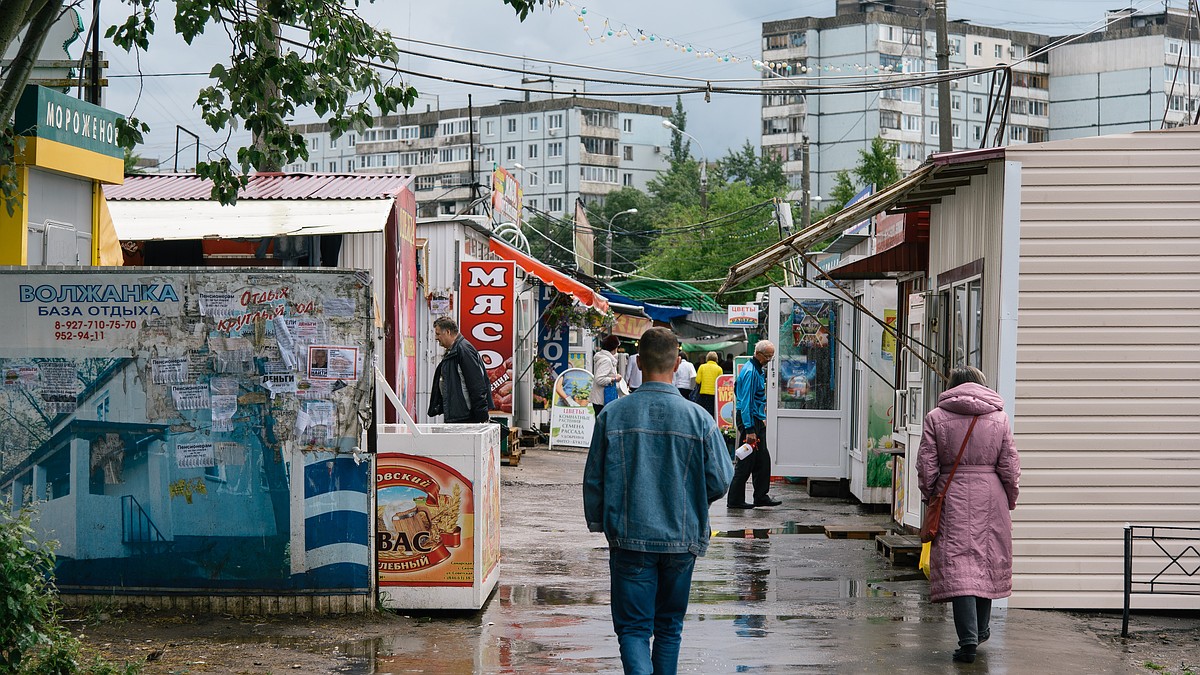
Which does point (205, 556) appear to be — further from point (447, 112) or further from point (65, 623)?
point (447, 112)

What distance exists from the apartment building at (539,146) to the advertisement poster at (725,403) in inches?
3162

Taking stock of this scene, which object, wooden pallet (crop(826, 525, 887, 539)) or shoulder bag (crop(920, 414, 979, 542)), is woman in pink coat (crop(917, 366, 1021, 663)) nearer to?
shoulder bag (crop(920, 414, 979, 542))

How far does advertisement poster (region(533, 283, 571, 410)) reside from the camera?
995 inches

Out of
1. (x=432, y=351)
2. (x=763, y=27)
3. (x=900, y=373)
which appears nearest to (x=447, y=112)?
(x=763, y=27)

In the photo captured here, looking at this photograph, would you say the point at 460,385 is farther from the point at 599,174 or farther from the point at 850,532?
the point at 599,174

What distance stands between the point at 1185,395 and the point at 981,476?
248cm

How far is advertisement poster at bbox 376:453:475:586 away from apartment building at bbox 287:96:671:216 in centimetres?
9669

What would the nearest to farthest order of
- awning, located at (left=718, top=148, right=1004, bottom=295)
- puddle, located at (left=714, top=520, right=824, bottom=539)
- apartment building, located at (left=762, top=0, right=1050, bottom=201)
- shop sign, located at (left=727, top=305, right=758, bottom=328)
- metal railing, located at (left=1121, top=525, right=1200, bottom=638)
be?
metal railing, located at (left=1121, top=525, right=1200, bottom=638) < awning, located at (left=718, top=148, right=1004, bottom=295) < puddle, located at (left=714, top=520, right=824, bottom=539) < shop sign, located at (left=727, top=305, right=758, bottom=328) < apartment building, located at (left=762, top=0, right=1050, bottom=201)

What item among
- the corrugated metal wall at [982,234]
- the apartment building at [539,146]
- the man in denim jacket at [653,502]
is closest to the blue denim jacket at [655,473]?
the man in denim jacket at [653,502]

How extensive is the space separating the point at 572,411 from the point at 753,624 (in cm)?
1465

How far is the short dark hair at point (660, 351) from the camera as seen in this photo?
609cm

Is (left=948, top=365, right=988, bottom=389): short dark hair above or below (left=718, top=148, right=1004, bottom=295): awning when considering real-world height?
below

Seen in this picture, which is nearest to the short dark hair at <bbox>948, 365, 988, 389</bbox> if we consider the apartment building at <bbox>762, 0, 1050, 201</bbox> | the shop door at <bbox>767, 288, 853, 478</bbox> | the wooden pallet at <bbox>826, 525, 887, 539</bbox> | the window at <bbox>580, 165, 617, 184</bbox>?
the wooden pallet at <bbox>826, 525, 887, 539</bbox>

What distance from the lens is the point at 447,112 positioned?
368 feet
